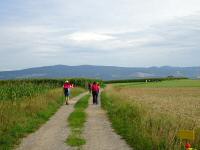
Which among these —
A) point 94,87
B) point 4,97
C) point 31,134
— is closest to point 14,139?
point 31,134

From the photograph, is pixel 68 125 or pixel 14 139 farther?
pixel 68 125

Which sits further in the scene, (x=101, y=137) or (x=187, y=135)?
(x=101, y=137)

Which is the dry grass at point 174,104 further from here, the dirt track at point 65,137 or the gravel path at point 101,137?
the dirt track at point 65,137

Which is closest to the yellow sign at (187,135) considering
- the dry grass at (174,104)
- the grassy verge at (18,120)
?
the grassy verge at (18,120)

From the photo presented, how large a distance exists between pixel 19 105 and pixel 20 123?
463 centimetres

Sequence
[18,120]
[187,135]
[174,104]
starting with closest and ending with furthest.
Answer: [187,135]
[18,120]
[174,104]

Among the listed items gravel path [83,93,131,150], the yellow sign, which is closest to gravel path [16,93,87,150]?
gravel path [83,93,131,150]

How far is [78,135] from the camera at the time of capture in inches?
607

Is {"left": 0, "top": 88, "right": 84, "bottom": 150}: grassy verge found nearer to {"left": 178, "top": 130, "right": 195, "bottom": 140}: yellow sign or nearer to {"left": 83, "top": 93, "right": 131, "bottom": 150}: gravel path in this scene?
{"left": 83, "top": 93, "right": 131, "bottom": 150}: gravel path

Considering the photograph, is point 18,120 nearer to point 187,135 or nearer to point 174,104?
point 187,135

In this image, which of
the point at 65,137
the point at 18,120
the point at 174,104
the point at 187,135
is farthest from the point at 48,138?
the point at 174,104

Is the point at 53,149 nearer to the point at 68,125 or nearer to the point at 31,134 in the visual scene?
the point at 31,134

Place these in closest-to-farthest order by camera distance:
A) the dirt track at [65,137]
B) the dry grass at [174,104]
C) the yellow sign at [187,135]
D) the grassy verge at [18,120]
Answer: the yellow sign at [187,135], the dirt track at [65,137], the grassy verge at [18,120], the dry grass at [174,104]

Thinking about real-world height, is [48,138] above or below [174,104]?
above
